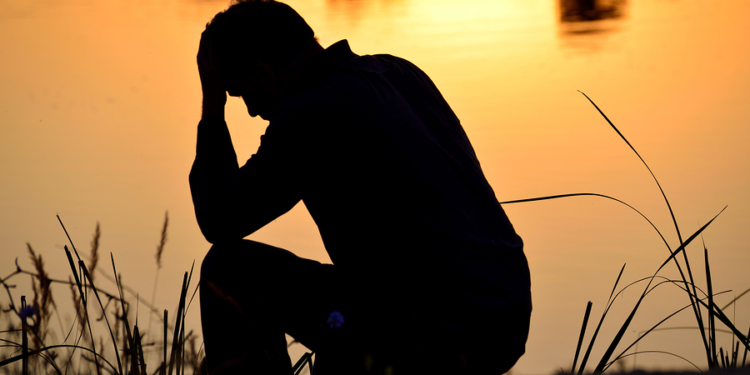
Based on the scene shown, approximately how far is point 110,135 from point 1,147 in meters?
0.59

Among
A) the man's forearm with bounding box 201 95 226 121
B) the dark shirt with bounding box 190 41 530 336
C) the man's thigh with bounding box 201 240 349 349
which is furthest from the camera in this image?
the man's forearm with bounding box 201 95 226 121

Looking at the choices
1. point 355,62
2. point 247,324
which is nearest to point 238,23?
point 355,62

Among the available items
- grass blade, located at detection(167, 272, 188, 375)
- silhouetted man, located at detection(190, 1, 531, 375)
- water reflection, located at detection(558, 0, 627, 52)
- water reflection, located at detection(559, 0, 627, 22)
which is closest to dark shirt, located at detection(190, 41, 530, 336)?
silhouetted man, located at detection(190, 1, 531, 375)

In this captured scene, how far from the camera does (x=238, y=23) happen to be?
5.24 feet

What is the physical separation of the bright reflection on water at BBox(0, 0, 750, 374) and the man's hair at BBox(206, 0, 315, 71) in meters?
1.37

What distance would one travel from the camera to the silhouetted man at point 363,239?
139 cm

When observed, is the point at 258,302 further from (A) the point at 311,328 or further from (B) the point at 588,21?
(B) the point at 588,21

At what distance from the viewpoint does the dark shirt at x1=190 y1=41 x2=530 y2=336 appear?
4.56ft

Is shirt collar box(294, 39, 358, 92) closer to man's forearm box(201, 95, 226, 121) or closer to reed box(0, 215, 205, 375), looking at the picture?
man's forearm box(201, 95, 226, 121)

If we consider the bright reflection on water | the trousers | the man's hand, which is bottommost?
the trousers

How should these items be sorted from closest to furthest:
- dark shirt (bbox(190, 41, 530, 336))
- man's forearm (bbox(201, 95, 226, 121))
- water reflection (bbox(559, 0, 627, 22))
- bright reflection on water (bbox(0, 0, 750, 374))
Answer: dark shirt (bbox(190, 41, 530, 336)) → man's forearm (bbox(201, 95, 226, 121)) → bright reflection on water (bbox(0, 0, 750, 374)) → water reflection (bbox(559, 0, 627, 22))

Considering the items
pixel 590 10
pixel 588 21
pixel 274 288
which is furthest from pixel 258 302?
pixel 590 10

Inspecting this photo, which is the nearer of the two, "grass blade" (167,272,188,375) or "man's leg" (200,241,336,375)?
"grass blade" (167,272,188,375)

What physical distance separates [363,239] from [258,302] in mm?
253
